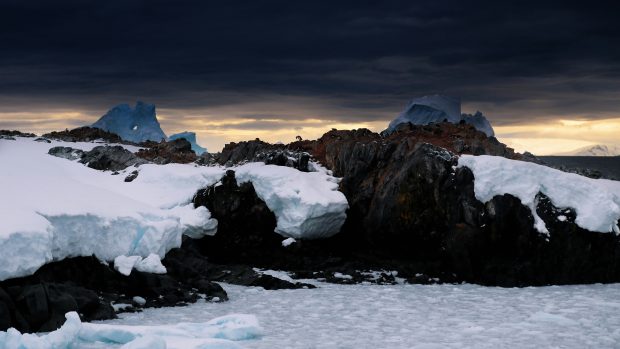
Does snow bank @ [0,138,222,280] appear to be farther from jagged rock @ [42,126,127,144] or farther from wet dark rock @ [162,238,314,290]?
jagged rock @ [42,126,127,144]

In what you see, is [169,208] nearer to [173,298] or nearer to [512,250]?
[173,298]

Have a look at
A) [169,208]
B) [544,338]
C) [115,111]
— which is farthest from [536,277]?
[115,111]

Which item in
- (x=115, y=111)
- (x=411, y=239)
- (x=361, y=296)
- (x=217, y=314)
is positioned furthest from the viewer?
(x=115, y=111)

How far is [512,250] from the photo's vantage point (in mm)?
24719

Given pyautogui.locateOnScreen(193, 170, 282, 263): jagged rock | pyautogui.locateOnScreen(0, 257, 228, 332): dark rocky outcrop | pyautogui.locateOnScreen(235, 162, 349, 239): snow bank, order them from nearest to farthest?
pyautogui.locateOnScreen(0, 257, 228, 332): dark rocky outcrop
pyautogui.locateOnScreen(235, 162, 349, 239): snow bank
pyautogui.locateOnScreen(193, 170, 282, 263): jagged rock

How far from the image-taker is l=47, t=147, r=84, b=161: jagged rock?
1472 inches

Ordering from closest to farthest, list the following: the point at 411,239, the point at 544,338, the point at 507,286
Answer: the point at 544,338 → the point at 507,286 → the point at 411,239

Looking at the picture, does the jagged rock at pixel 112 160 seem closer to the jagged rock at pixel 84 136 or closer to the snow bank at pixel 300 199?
the snow bank at pixel 300 199

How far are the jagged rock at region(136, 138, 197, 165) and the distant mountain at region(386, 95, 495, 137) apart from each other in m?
17.3

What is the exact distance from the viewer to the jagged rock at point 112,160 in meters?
33.2

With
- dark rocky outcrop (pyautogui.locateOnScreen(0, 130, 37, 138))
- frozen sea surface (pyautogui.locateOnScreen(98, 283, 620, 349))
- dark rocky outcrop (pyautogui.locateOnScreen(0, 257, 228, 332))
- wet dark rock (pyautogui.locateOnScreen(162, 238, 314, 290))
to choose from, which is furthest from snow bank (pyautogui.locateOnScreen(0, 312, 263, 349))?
dark rocky outcrop (pyautogui.locateOnScreen(0, 130, 37, 138))

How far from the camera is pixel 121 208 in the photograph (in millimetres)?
21453

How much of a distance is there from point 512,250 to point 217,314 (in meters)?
11.3

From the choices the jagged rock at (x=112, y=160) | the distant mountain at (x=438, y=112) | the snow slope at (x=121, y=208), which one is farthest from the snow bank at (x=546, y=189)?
the distant mountain at (x=438, y=112)
